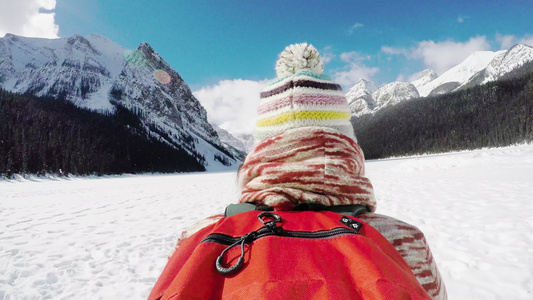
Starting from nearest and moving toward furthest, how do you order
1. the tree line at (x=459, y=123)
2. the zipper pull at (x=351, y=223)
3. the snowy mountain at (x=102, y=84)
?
the zipper pull at (x=351, y=223), the tree line at (x=459, y=123), the snowy mountain at (x=102, y=84)

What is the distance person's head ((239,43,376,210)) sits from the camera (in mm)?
1122

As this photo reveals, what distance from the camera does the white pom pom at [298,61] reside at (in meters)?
1.57

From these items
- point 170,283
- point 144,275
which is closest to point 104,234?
point 144,275

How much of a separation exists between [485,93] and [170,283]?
12466cm

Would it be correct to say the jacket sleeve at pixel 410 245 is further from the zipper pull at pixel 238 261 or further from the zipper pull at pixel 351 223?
the zipper pull at pixel 238 261

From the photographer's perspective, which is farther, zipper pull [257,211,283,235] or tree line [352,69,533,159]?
tree line [352,69,533,159]

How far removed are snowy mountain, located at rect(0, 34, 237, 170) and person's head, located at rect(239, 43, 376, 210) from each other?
10917 centimetres

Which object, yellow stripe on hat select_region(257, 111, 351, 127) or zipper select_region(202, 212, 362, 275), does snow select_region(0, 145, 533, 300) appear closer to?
yellow stripe on hat select_region(257, 111, 351, 127)

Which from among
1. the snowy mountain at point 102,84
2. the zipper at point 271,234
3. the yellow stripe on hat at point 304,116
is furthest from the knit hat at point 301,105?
the snowy mountain at point 102,84

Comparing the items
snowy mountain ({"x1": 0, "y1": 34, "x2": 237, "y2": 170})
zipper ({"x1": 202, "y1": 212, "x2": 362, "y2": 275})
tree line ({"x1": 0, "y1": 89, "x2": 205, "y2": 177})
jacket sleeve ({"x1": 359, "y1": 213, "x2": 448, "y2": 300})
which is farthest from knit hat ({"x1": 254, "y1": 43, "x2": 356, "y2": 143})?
snowy mountain ({"x1": 0, "y1": 34, "x2": 237, "y2": 170})

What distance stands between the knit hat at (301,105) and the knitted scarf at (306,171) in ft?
0.35

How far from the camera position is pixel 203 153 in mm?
125125

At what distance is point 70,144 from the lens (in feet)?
188

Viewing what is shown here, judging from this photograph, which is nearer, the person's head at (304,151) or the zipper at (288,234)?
the zipper at (288,234)
